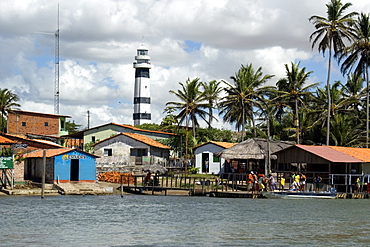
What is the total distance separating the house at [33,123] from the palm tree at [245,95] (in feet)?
63.6

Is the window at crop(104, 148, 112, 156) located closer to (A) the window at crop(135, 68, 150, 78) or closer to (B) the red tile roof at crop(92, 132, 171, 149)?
(B) the red tile roof at crop(92, 132, 171, 149)

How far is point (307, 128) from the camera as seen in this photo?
67250mm

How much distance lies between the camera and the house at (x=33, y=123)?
75.1 meters

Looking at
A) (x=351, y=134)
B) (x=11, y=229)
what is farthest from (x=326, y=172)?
(x=11, y=229)

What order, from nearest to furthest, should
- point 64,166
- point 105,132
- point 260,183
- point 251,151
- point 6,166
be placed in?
point 260,183 → point 6,166 → point 64,166 → point 251,151 → point 105,132

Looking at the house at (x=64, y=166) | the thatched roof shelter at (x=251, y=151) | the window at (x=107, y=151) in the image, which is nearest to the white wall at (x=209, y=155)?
the window at (x=107, y=151)

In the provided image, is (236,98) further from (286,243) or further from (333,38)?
(286,243)

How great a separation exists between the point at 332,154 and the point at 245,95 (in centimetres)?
2096

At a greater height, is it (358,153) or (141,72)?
(141,72)

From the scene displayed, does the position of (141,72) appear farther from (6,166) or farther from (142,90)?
(6,166)

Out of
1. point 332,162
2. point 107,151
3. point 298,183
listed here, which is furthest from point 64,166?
point 332,162

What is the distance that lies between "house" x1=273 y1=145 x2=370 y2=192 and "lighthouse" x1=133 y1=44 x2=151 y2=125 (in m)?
62.1

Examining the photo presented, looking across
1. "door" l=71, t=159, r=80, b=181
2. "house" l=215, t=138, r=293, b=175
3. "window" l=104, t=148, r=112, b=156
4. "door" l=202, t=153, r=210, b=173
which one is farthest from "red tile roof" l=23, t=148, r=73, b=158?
"door" l=202, t=153, r=210, b=173

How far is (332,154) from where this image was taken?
50.5 meters
